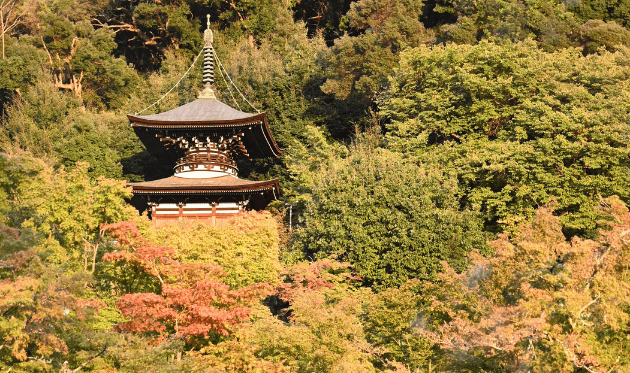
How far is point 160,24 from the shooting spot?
49.0 m

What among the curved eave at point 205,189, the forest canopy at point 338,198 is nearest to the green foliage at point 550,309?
the forest canopy at point 338,198

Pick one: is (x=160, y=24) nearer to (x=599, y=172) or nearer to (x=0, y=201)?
(x=599, y=172)

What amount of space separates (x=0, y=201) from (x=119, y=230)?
9.94ft

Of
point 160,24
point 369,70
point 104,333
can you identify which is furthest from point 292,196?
point 160,24

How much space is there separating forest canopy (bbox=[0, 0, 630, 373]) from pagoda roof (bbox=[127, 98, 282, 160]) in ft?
6.32

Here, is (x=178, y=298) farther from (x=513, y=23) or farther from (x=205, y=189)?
(x=513, y=23)

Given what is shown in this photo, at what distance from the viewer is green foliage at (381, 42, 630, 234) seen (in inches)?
1030

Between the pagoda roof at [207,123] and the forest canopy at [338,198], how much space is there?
6.32 ft

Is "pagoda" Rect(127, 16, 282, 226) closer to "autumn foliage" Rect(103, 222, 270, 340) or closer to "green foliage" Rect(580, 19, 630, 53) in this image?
"autumn foliage" Rect(103, 222, 270, 340)

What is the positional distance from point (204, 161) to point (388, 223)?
346 inches

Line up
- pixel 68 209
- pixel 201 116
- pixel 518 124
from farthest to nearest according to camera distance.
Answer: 1. pixel 201 116
2. pixel 518 124
3. pixel 68 209

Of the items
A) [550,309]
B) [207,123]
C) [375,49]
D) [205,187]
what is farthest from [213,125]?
[550,309]

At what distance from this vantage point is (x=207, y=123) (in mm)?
28625

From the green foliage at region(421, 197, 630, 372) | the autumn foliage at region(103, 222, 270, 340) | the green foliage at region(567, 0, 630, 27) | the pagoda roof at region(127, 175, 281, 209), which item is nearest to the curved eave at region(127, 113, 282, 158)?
the pagoda roof at region(127, 175, 281, 209)
